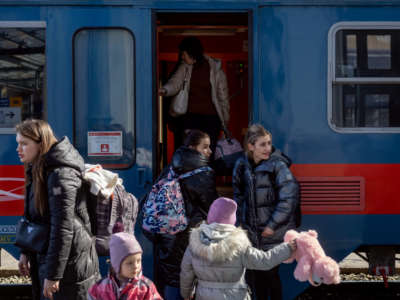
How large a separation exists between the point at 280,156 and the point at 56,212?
1956 mm

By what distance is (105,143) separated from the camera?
451 centimetres

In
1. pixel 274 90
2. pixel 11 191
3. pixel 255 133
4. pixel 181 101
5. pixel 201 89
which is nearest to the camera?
pixel 255 133

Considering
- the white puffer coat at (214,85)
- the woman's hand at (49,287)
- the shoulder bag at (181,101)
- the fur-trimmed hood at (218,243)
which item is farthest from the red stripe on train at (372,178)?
the woman's hand at (49,287)

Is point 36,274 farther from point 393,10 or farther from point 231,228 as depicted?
point 393,10

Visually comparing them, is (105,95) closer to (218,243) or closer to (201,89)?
(201,89)

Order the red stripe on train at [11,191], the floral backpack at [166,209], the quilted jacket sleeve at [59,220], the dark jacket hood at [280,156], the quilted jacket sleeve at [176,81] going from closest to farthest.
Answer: the quilted jacket sleeve at [59,220] → the floral backpack at [166,209] → the dark jacket hood at [280,156] → the red stripe on train at [11,191] → the quilted jacket sleeve at [176,81]

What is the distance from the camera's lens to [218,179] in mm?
6066

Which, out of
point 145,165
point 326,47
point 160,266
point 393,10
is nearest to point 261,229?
point 160,266

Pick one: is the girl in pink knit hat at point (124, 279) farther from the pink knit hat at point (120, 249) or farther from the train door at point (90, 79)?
the train door at point (90, 79)

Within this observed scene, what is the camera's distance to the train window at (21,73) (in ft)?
14.8

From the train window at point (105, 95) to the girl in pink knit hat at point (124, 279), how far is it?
5.69 ft

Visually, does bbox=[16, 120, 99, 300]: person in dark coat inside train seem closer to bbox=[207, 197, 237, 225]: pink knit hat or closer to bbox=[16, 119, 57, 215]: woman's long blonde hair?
bbox=[16, 119, 57, 215]: woman's long blonde hair

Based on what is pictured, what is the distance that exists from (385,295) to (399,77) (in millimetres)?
2553

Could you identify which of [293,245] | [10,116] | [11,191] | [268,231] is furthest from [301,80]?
[11,191]
